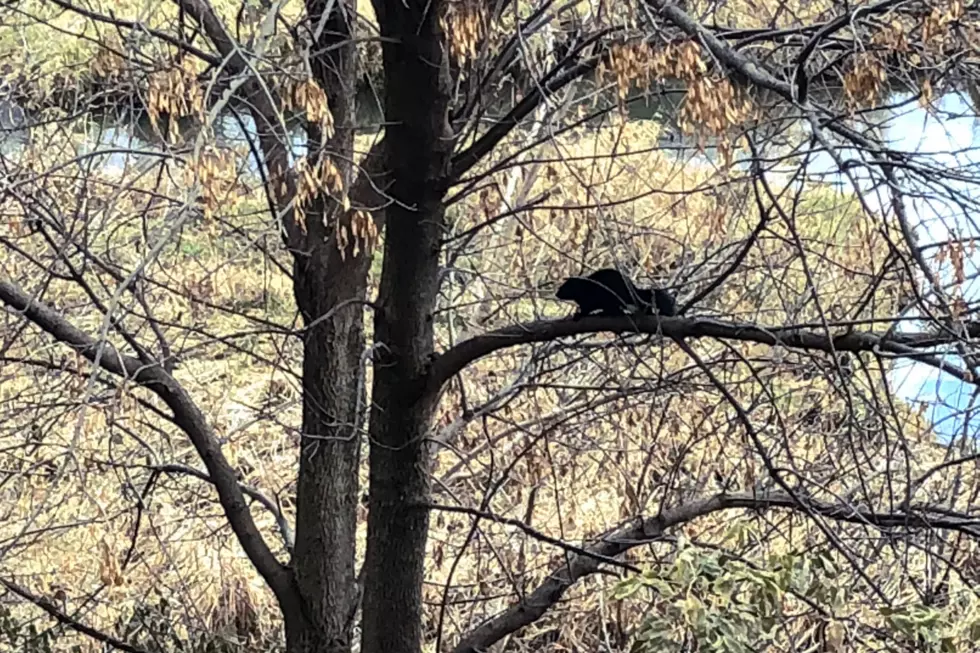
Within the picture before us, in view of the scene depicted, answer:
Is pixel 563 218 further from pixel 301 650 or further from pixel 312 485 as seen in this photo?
pixel 301 650

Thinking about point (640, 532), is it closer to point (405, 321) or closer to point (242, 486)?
point (405, 321)

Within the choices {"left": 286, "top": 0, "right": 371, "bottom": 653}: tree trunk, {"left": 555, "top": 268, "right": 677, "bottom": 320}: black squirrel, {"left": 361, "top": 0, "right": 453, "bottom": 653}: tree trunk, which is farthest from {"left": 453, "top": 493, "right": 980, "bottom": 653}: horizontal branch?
{"left": 555, "top": 268, "right": 677, "bottom": 320}: black squirrel

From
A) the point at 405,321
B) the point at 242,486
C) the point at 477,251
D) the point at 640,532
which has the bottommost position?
the point at 640,532

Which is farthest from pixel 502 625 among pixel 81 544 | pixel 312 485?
pixel 81 544

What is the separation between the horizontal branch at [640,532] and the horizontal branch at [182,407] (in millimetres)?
553

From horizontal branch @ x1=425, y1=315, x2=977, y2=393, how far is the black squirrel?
0.15ft

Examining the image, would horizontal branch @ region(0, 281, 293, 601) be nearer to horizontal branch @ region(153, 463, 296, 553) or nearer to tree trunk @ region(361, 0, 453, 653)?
horizontal branch @ region(153, 463, 296, 553)

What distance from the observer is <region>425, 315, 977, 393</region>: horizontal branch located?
182cm

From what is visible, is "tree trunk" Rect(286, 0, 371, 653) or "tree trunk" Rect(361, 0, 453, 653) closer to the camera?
"tree trunk" Rect(361, 0, 453, 653)

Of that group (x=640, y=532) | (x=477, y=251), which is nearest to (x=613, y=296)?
(x=640, y=532)

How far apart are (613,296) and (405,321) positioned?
529mm

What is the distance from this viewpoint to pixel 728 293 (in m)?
3.62

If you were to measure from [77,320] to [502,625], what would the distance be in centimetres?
234

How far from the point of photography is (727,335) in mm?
1928
